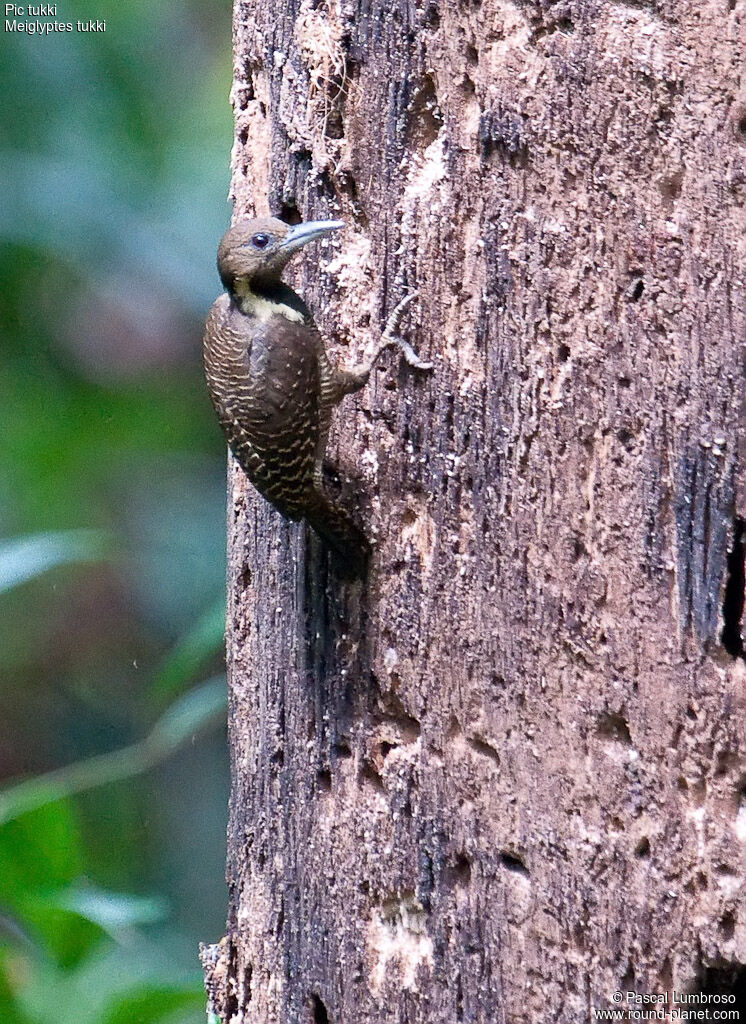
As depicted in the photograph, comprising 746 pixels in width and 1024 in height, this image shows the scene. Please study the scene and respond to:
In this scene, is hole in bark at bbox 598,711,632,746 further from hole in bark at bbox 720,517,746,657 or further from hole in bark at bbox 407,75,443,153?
hole in bark at bbox 407,75,443,153

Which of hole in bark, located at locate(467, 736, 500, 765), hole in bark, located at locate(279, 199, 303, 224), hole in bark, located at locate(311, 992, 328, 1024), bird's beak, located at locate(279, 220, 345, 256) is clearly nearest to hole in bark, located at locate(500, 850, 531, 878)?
hole in bark, located at locate(467, 736, 500, 765)

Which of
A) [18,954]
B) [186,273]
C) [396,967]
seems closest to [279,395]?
[396,967]

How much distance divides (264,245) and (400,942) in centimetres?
140

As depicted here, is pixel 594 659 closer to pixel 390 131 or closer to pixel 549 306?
pixel 549 306

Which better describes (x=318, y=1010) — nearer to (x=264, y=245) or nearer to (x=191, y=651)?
(x=191, y=651)

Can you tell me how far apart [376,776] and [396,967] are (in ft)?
1.18

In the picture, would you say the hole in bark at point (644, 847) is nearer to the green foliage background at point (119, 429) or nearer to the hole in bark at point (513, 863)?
the hole in bark at point (513, 863)

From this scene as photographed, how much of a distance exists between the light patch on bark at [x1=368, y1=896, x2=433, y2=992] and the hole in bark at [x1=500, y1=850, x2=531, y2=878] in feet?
0.69

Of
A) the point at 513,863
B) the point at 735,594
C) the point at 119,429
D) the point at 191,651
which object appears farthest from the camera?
the point at 119,429

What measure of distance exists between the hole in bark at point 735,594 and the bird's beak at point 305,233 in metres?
0.98

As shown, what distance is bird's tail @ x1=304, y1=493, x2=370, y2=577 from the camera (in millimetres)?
2391

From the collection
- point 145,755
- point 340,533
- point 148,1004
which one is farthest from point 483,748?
point 145,755

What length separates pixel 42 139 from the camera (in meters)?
4.93

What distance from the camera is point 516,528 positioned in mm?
2213
